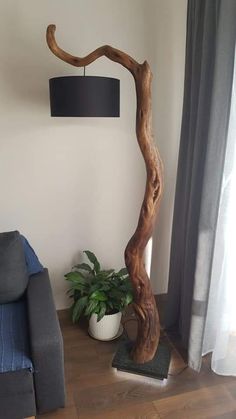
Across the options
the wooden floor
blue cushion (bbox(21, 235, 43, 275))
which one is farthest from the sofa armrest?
blue cushion (bbox(21, 235, 43, 275))

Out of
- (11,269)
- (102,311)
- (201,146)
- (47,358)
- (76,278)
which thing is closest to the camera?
(47,358)

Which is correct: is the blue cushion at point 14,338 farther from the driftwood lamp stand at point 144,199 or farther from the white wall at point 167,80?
the white wall at point 167,80

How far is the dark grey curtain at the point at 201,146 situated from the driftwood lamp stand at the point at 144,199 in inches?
9.6

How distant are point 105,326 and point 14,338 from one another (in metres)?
0.68

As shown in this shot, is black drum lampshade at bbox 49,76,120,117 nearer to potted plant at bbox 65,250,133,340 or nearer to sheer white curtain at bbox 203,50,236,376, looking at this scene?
sheer white curtain at bbox 203,50,236,376

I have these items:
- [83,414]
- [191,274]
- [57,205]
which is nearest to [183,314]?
[191,274]

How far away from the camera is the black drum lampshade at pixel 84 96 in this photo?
1474mm

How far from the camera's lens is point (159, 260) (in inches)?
98.0

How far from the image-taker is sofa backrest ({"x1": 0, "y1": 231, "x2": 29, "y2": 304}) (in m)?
1.79

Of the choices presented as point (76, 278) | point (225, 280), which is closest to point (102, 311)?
point (76, 278)

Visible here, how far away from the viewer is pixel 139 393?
1.71m

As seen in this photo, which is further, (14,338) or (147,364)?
(147,364)

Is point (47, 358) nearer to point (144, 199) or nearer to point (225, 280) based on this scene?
point (144, 199)

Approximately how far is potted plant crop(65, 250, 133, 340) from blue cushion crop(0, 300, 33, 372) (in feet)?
1.24
